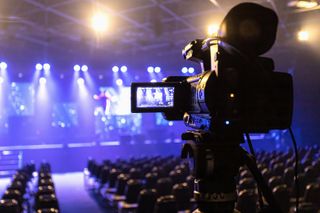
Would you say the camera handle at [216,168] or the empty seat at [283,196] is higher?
the camera handle at [216,168]

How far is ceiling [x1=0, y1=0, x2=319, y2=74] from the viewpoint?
8789mm

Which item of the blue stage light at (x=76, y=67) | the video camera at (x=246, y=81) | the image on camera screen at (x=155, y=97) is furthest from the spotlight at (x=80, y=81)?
the video camera at (x=246, y=81)

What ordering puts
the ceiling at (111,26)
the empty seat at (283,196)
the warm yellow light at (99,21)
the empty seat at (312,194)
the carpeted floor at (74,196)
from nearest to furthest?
the empty seat at (283,196), the empty seat at (312,194), the carpeted floor at (74,196), the ceiling at (111,26), the warm yellow light at (99,21)

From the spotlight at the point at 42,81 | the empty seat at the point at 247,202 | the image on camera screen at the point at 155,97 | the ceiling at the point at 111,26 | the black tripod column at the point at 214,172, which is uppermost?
the ceiling at the point at 111,26

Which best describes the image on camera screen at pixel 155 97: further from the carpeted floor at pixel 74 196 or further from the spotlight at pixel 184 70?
the spotlight at pixel 184 70

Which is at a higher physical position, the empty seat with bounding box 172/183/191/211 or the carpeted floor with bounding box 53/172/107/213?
the empty seat with bounding box 172/183/191/211

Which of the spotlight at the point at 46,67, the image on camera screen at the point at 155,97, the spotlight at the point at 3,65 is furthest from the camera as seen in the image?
the spotlight at the point at 46,67

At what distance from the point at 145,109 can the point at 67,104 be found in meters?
15.3

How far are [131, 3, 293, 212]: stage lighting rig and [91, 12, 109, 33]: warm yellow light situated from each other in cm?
819

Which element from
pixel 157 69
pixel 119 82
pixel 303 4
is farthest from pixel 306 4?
pixel 119 82

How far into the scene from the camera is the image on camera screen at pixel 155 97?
1.53m

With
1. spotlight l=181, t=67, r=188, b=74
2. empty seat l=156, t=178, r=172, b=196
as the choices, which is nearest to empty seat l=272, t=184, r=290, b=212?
empty seat l=156, t=178, r=172, b=196

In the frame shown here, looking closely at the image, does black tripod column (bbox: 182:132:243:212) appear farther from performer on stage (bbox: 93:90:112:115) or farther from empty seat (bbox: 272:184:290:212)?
performer on stage (bbox: 93:90:112:115)

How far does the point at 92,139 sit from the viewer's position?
16688 millimetres
